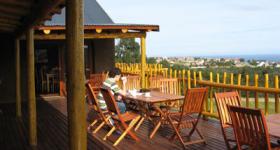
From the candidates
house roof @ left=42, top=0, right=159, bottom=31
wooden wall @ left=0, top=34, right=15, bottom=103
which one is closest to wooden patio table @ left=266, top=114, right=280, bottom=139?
house roof @ left=42, top=0, right=159, bottom=31

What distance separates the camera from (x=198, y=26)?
51438 mm

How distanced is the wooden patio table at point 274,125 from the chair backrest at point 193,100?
5.29ft

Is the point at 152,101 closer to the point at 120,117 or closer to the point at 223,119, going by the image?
the point at 120,117

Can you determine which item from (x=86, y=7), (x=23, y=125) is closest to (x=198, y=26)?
(x=86, y=7)

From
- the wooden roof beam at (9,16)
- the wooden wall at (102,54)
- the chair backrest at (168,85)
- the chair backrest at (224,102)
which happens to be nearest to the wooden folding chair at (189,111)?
the chair backrest at (224,102)

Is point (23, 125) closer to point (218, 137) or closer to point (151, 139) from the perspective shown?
point (151, 139)

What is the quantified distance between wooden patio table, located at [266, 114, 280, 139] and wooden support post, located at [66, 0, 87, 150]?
186cm

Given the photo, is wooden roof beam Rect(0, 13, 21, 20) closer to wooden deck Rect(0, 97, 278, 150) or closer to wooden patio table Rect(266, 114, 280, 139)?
wooden deck Rect(0, 97, 278, 150)

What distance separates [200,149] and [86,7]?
10972mm

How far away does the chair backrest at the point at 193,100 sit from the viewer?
18.9ft

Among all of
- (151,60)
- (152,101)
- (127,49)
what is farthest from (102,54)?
(127,49)

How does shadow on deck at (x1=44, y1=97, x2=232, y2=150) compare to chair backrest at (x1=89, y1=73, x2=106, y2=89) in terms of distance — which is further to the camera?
chair backrest at (x1=89, y1=73, x2=106, y2=89)

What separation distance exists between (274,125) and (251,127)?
15.4 inches

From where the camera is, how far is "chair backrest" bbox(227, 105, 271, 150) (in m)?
3.56
